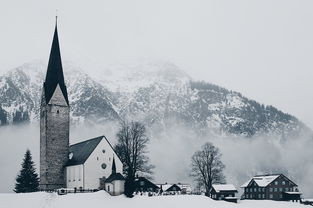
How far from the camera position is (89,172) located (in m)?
75.6

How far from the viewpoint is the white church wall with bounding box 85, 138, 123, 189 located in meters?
75.6

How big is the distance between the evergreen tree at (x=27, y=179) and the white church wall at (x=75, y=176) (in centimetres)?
1000

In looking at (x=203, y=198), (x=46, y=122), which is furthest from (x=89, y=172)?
(x=203, y=198)

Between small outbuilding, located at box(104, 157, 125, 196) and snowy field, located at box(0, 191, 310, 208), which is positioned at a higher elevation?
small outbuilding, located at box(104, 157, 125, 196)

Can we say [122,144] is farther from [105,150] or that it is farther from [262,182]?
[262,182]

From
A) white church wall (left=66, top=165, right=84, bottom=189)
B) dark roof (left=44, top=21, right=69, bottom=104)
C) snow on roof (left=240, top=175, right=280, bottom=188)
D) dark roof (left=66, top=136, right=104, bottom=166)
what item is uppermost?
dark roof (left=44, top=21, right=69, bottom=104)

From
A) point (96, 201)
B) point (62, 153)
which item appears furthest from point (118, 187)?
point (62, 153)

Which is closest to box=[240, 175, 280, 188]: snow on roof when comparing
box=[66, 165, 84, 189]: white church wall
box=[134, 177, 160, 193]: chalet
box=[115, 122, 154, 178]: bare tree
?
box=[115, 122, 154, 178]: bare tree

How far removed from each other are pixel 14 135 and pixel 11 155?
13604mm

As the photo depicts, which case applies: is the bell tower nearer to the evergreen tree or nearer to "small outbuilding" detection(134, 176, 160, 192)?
the evergreen tree

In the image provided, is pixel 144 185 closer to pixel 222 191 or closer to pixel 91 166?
pixel 91 166

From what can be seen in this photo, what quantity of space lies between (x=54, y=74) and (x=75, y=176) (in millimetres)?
18454

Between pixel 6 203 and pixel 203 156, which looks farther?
pixel 203 156

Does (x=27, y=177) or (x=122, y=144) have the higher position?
(x=122, y=144)
